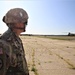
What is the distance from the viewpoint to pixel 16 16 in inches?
84.8

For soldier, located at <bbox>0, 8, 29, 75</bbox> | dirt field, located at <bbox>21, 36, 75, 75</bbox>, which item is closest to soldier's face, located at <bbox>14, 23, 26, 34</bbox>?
soldier, located at <bbox>0, 8, 29, 75</bbox>

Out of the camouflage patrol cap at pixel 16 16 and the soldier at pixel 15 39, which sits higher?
the camouflage patrol cap at pixel 16 16

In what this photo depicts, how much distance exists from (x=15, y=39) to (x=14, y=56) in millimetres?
233

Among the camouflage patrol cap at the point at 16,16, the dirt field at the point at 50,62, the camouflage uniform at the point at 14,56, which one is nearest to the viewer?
the camouflage uniform at the point at 14,56

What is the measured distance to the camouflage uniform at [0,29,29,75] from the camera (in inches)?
79.8

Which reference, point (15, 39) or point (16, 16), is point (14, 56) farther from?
point (16, 16)

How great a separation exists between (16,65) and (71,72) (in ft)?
21.7

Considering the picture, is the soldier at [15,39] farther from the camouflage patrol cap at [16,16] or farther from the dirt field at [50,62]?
the dirt field at [50,62]

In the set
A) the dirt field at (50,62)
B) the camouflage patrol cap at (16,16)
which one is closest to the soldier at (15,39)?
the camouflage patrol cap at (16,16)

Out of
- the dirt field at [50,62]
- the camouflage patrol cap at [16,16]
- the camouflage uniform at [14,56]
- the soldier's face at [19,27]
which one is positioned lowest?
the dirt field at [50,62]

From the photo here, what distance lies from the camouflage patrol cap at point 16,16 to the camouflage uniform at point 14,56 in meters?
0.13

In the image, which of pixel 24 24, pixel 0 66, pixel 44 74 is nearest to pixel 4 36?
pixel 24 24

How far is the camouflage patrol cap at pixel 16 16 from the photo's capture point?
7.07 feet

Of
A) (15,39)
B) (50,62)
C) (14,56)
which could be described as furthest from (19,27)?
(50,62)
